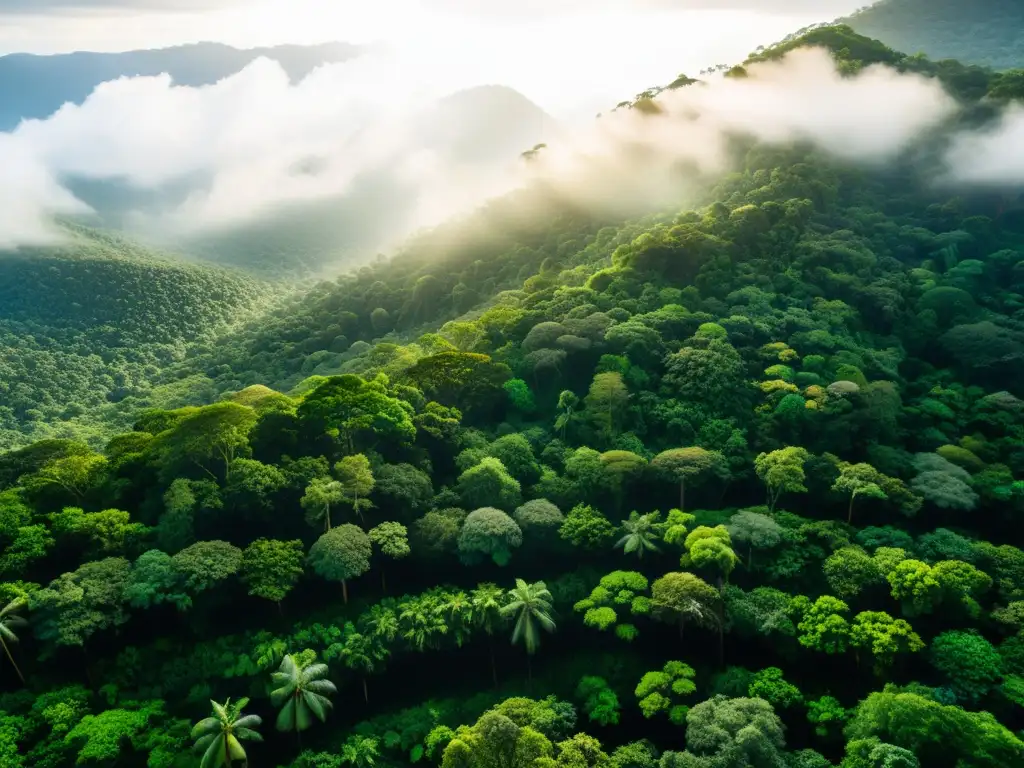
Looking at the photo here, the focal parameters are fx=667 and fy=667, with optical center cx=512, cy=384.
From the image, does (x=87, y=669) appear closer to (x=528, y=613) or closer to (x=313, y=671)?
(x=313, y=671)

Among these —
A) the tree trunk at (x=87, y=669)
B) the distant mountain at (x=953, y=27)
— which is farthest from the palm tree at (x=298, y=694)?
the distant mountain at (x=953, y=27)

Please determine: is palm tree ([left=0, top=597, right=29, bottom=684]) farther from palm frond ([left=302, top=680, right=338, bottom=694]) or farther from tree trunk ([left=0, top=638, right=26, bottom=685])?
palm frond ([left=302, top=680, right=338, bottom=694])

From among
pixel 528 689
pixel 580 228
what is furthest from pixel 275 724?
pixel 580 228

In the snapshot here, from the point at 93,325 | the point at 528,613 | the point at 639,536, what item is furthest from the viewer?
the point at 93,325

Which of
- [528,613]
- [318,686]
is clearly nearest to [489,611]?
[528,613]

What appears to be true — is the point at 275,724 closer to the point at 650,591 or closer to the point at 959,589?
the point at 650,591

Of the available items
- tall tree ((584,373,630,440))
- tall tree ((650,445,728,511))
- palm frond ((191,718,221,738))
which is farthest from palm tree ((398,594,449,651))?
tall tree ((584,373,630,440))

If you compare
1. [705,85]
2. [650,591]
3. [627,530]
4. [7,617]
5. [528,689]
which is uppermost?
[705,85]
